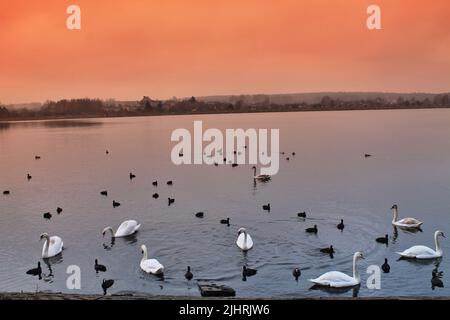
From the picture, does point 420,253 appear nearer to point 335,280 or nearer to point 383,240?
point 383,240

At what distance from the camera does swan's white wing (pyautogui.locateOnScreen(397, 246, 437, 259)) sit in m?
14.7

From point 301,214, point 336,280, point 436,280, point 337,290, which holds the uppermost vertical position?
point 301,214

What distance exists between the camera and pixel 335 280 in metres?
12.5

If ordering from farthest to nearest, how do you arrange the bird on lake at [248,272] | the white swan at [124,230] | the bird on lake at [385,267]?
the white swan at [124,230]
the bird on lake at [385,267]
the bird on lake at [248,272]

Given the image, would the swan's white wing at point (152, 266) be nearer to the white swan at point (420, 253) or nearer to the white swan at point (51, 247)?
the white swan at point (51, 247)

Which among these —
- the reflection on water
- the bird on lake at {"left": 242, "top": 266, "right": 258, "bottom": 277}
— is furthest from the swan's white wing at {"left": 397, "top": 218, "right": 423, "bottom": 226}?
the bird on lake at {"left": 242, "top": 266, "right": 258, "bottom": 277}

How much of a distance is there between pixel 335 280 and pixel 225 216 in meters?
8.05

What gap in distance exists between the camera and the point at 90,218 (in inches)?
810

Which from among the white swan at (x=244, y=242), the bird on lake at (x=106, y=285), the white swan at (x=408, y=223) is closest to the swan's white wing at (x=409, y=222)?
the white swan at (x=408, y=223)

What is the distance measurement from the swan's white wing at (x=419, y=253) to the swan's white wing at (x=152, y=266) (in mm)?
6600

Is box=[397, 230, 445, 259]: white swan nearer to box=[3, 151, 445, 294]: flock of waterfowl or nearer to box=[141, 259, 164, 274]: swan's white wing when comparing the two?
box=[3, 151, 445, 294]: flock of waterfowl

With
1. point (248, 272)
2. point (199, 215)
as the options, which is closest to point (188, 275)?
point (248, 272)

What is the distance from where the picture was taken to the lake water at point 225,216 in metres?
13.4
